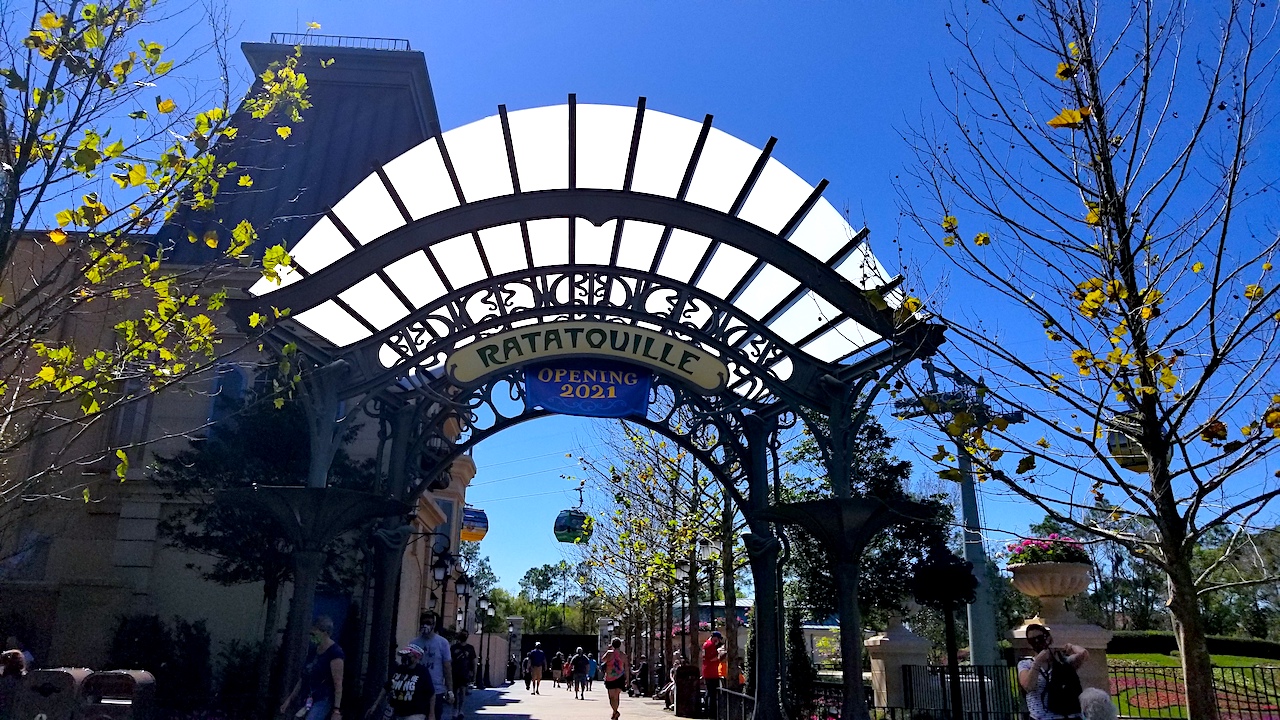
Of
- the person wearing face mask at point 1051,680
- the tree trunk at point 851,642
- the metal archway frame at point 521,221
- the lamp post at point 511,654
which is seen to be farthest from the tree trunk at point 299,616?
the lamp post at point 511,654

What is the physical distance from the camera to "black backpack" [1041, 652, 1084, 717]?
597cm

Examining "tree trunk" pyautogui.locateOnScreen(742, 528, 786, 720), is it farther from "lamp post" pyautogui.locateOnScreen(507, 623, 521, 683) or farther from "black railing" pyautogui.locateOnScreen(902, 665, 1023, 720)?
"lamp post" pyautogui.locateOnScreen(507, 623, 521, 683)

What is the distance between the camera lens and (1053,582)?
10.2m

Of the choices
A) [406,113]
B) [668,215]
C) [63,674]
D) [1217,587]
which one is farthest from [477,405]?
[406,113]

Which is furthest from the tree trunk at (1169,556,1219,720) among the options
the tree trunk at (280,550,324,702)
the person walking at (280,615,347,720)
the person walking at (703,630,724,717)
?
the person walking at (703,630,724,717)

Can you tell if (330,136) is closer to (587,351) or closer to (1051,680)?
(587,351)

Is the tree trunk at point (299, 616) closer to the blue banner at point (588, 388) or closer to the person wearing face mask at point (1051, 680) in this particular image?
the blue banner at point (588, 388)

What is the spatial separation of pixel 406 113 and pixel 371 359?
1864 cm

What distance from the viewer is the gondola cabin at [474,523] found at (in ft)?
111

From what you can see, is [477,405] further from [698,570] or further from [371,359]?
[698,570]

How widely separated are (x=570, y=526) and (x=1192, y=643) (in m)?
28.4

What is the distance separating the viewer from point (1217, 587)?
5.28 m

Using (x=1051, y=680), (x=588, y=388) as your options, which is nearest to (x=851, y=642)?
(x=1051, y=680)

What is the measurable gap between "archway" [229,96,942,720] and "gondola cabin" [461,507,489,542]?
Result: 2343 centimetres
